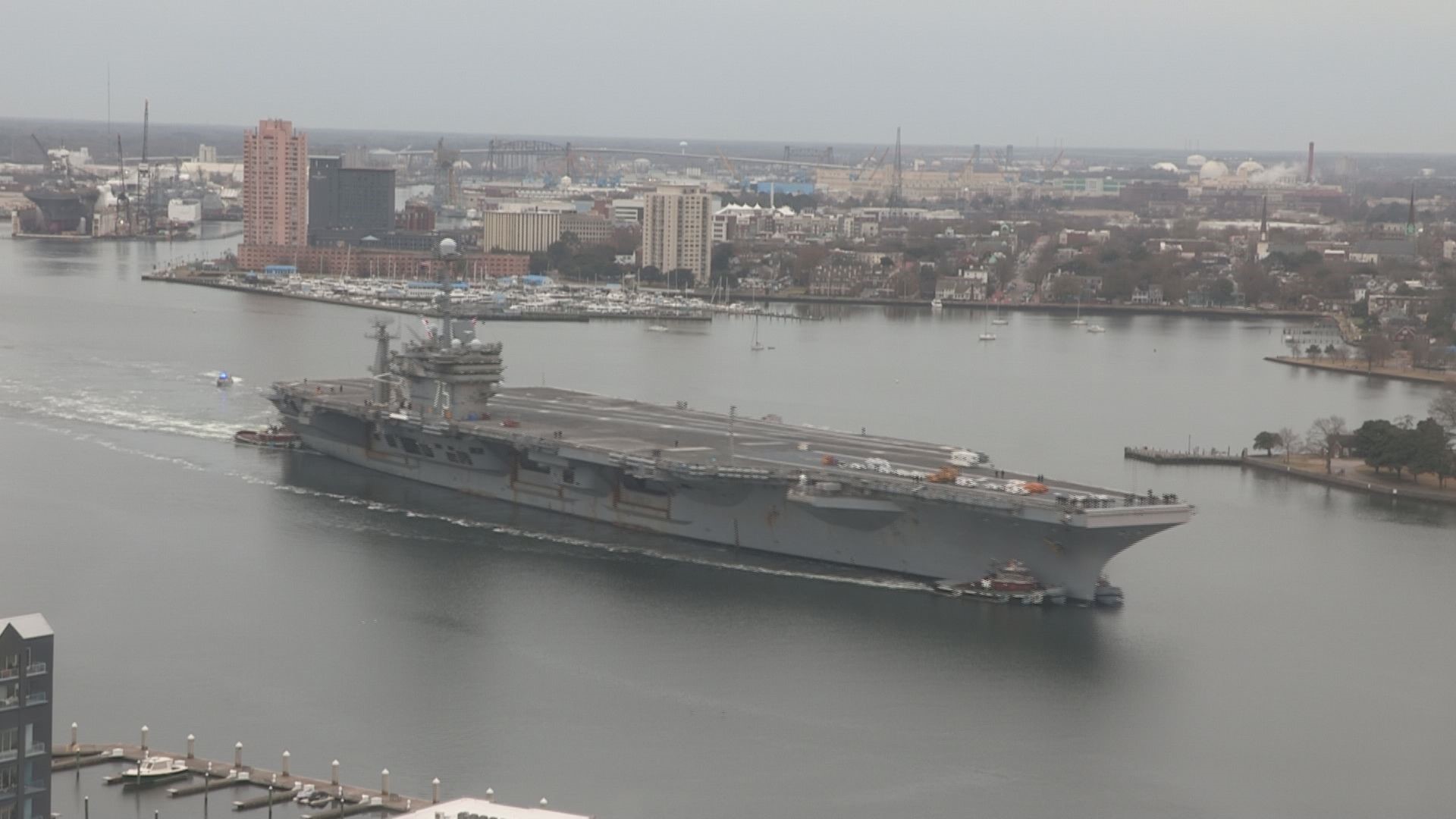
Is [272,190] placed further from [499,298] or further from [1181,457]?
[1181,457]

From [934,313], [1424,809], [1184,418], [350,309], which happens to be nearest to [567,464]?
[1424,809]

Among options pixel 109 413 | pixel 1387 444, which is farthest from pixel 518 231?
pixel 1387 444

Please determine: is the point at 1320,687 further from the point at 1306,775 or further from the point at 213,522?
the point at 213,522

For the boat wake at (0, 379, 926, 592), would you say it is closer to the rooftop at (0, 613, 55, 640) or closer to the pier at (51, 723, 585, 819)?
the pier at (51, 723, 585, 819)

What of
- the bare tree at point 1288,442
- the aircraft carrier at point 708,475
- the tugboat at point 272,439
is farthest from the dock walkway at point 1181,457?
the tugboat at point 272,439

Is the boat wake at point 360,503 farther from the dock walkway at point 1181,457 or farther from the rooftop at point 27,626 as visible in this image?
the rooftop at point 27,626
